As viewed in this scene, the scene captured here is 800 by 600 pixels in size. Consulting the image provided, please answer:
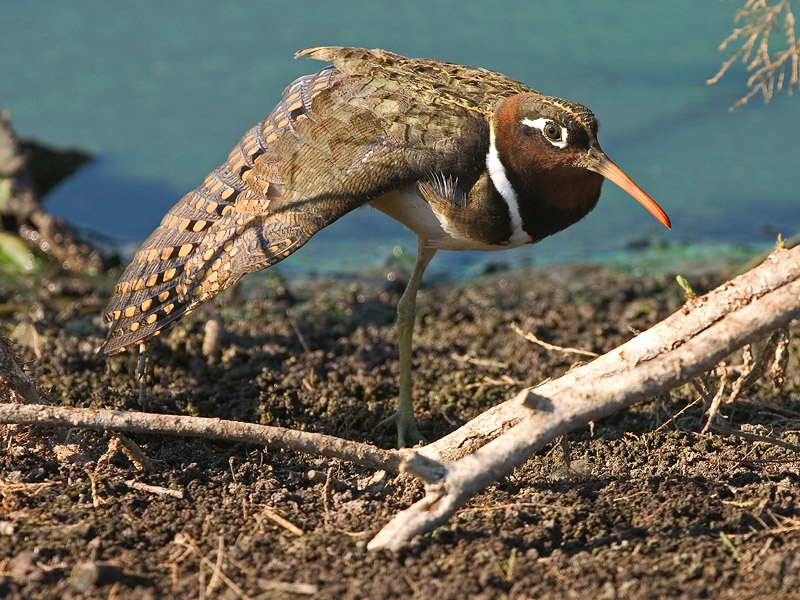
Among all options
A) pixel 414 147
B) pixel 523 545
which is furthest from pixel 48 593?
pixel 414 147

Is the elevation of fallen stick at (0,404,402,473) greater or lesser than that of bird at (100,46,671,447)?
lesser

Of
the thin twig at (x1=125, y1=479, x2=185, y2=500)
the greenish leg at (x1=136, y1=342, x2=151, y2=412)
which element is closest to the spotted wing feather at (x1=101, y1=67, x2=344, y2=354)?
the greenish leg at (x1=136, y1=342, x2=151, y2=412)

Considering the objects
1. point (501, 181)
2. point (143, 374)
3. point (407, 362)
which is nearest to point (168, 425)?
point (143, 374)

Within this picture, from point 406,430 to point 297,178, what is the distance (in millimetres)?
1150

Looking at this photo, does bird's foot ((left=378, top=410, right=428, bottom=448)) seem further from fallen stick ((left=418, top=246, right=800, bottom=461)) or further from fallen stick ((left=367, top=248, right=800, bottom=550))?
fallen stick ((left=367, top=248, right=800, bottom=550))

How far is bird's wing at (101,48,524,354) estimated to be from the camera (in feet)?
11.8

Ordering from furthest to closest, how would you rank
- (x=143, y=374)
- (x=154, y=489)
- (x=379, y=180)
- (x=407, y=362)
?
(x=407, y=362), (x=143, y=374), (x=379, y=180), (x=154, y=489)

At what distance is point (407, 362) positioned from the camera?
426cm

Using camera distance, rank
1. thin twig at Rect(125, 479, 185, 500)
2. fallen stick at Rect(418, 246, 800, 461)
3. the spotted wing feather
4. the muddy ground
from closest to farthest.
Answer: the muddy ground
fallen stick at Rect(418, 246, 800, 461)
thin twig at Rect(125, 479, 185, 500)
the spotted wing feather

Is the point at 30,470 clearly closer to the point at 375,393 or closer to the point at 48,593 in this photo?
the point at 48,593

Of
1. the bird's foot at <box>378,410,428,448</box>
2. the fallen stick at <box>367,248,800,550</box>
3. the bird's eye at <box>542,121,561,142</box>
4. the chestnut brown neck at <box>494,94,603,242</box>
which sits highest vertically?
the bird's eye at <box>542,121,561,142</box>

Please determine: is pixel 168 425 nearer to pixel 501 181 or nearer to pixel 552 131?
pixel 501 181

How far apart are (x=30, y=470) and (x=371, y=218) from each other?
15.8ft

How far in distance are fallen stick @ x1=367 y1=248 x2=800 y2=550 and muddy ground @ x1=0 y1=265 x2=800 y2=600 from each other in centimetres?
20
